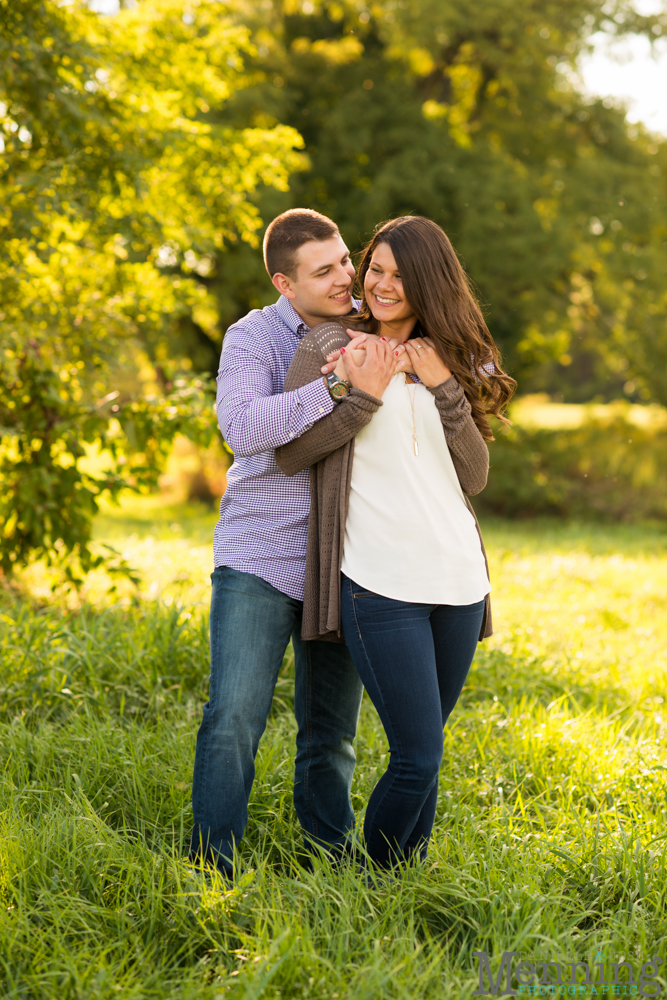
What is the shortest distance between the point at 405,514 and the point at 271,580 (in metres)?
0.45

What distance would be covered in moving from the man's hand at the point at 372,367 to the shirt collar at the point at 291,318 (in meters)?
0.35

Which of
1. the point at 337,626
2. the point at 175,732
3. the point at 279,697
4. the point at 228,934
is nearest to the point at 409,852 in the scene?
the point at 228,934

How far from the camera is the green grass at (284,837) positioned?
204cm

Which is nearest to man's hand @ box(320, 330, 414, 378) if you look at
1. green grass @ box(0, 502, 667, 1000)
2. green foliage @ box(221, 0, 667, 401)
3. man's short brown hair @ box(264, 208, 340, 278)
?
man's short brown hair @ box(264, 208, 340, 278)

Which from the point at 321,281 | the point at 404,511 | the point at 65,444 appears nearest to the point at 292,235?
the point at 321,281

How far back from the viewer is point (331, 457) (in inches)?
90.7

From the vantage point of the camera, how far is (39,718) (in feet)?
11.4

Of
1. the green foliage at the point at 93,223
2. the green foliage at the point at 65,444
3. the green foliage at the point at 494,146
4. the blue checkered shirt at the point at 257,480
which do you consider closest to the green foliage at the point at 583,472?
the green foliage at the point at 494,146

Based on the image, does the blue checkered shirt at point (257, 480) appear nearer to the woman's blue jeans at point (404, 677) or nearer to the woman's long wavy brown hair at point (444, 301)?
the woman's blue jeans at point (404, 677)

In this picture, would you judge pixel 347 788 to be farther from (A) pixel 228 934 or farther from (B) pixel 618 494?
(B) pixel 618 494

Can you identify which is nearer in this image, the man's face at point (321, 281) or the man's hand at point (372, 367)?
the man's hand at point (372, 367)

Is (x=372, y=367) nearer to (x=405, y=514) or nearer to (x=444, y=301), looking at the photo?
(x=444, y=301)

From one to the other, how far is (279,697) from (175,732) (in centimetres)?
72

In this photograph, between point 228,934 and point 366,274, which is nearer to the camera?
point 228,934
